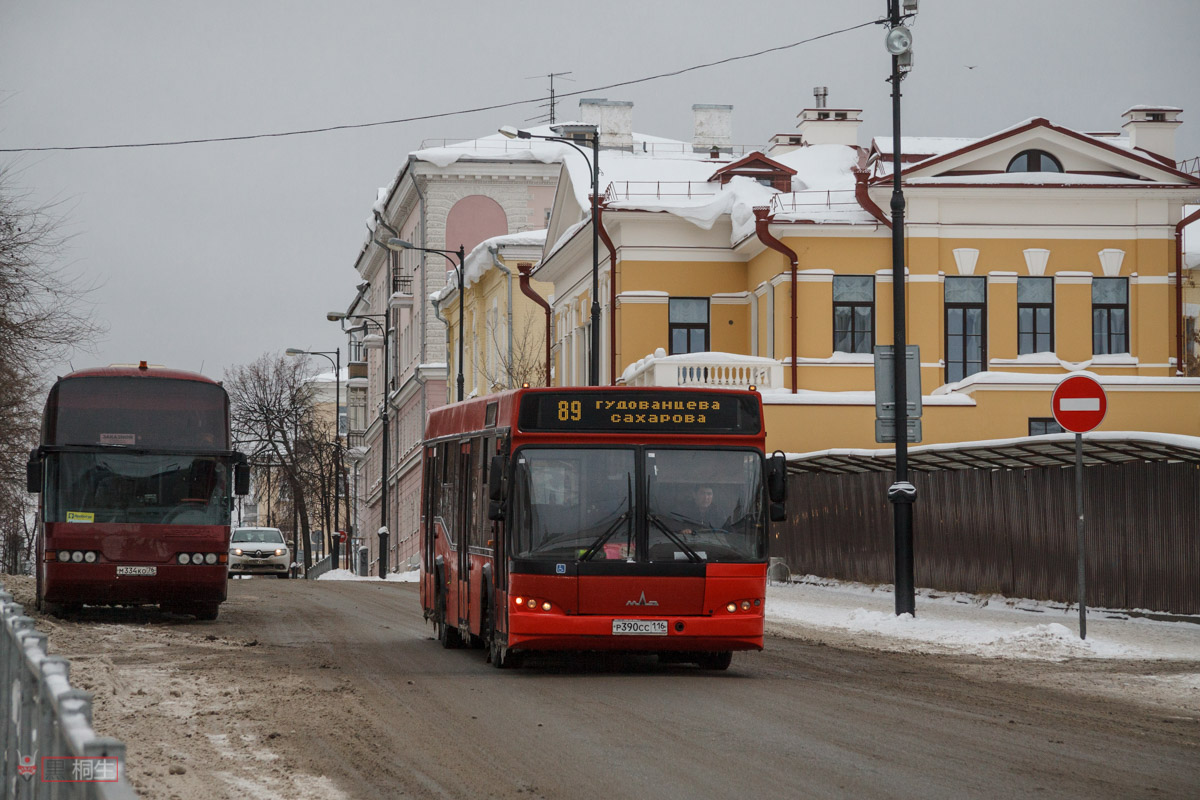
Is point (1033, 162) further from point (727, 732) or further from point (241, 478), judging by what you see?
point (727, 732)

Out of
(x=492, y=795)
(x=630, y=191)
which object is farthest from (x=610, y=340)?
(x=492, y=795)

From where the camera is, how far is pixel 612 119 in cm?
6378

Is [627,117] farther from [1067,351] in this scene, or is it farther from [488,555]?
[488,555]

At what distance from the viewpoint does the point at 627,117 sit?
63.9 m

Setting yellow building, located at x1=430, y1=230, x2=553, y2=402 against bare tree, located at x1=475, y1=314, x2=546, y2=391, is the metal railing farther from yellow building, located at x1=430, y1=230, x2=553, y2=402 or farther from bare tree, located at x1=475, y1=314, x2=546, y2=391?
bare tree, located at x1=475, y1=314, x2=546, y2=391

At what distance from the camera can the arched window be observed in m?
43.0

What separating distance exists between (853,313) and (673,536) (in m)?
28.0

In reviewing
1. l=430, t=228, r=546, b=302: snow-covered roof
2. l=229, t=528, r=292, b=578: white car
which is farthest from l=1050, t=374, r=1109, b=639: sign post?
l=430, t=228, r=546, b=302: snow-covered roof

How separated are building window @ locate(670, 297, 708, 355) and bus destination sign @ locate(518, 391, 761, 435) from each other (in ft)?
97.0

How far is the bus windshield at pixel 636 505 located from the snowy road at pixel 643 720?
1.16 m

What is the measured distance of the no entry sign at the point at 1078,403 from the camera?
61.3 ft

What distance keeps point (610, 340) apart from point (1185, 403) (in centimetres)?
1489

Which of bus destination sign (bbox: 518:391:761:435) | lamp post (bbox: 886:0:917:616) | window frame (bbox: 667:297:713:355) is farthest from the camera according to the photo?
window frame (bbox: 667:297:713:355)

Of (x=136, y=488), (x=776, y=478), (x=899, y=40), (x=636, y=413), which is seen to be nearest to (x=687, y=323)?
(x=899, y=40)
